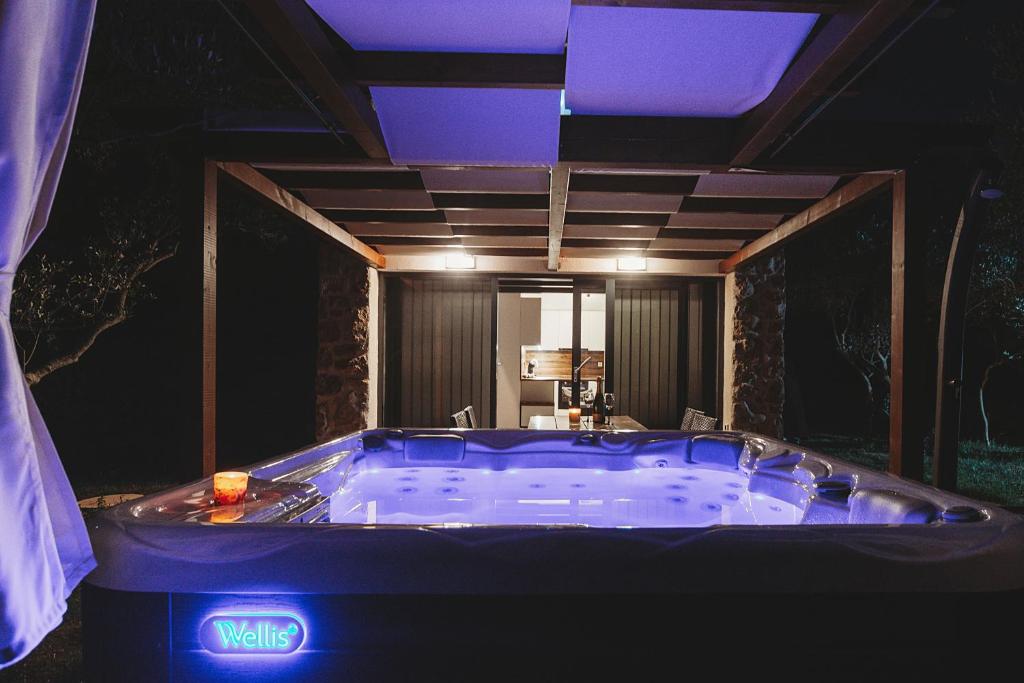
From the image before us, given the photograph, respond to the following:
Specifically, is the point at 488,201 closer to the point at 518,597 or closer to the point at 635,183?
the point at 635,183

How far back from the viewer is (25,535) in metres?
1.10

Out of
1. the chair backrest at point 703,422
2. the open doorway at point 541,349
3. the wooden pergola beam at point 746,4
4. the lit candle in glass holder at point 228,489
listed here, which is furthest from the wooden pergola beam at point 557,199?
the open doorway at point 541,349

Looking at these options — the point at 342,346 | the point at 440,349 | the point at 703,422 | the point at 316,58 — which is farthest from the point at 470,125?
the point at 440,349

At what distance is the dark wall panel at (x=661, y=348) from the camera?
6.59m

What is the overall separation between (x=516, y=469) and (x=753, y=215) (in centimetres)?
231

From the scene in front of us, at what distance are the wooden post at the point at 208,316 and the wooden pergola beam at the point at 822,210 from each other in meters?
3.16

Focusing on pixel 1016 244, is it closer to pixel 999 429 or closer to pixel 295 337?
pixel 999 429

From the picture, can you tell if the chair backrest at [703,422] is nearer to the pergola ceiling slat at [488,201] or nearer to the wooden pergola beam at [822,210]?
the wooden pergola beam at [822,210]

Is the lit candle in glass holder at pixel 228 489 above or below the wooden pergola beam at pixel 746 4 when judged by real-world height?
below

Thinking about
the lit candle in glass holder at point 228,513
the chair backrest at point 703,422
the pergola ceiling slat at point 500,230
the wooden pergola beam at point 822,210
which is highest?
the pergola ceiling slat at point 500,230

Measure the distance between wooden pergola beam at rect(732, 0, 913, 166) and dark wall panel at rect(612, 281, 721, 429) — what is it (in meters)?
4.07

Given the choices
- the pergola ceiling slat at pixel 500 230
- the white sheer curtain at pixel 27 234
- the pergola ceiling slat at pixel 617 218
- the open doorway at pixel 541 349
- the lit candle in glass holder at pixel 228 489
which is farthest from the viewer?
the open doorway at pixel 541 349

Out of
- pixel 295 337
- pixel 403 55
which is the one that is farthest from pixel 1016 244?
pixel 295 337

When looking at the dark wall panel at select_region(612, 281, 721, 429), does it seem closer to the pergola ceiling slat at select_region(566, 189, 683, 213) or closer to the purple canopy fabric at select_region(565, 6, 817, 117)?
the pergola ceiling slat at select_region(566, 189, 683, 213)
